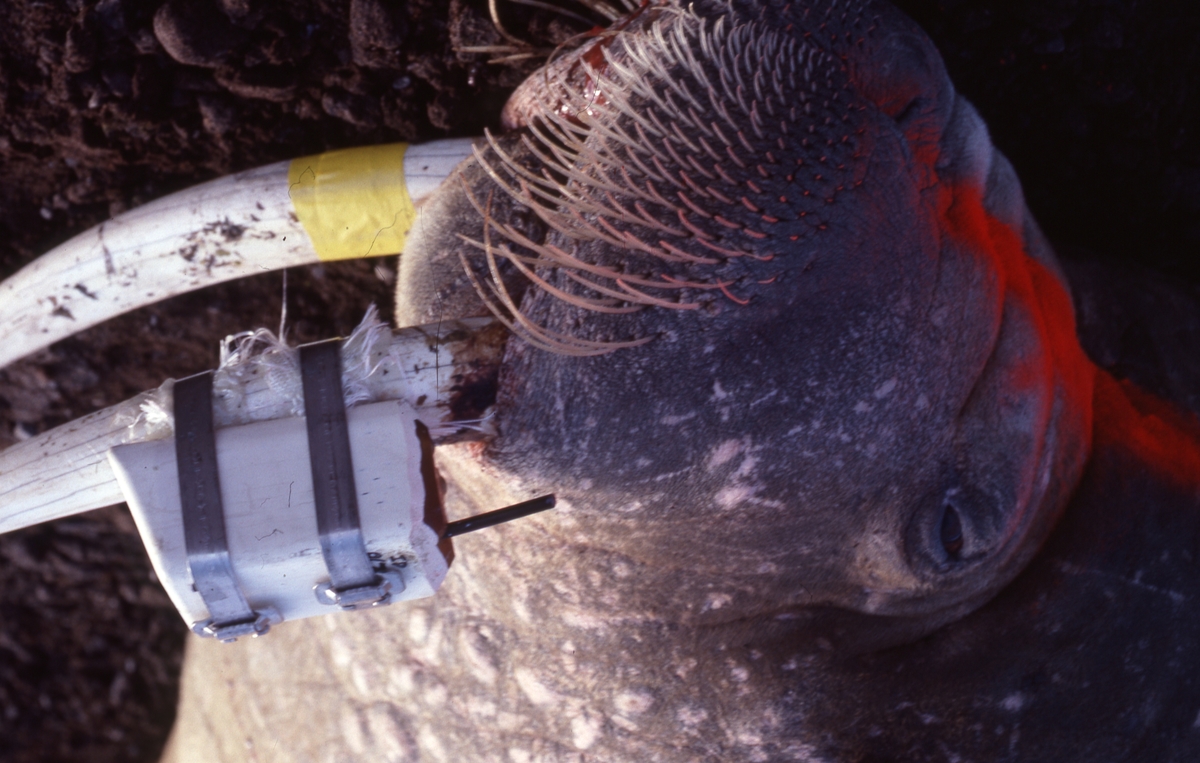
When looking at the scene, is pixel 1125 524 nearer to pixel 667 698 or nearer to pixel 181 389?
pixel 667 698

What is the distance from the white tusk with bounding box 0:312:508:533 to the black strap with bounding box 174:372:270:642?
3 cm

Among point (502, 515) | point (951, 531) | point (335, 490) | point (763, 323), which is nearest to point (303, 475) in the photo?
point (335, 490)

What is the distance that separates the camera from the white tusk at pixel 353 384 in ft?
4.27

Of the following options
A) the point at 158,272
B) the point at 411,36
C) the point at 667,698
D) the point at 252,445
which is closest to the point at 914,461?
the point at 667,698

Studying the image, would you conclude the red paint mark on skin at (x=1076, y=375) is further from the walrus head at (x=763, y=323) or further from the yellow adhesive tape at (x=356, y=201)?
the yellow adhesive tape at (x=356, y=201)

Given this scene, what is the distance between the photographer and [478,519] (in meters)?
1.36

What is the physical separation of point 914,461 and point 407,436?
894mm

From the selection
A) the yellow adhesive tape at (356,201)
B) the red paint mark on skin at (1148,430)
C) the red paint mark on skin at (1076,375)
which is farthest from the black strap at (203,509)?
the red paint mark on skin at (1148,430)

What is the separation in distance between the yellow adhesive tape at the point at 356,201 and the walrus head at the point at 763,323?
0.98ft

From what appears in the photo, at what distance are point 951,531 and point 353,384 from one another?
1.10 metres

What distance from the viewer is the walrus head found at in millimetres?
1314

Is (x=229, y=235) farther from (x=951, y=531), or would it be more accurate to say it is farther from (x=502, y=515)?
(x=951, y=531)

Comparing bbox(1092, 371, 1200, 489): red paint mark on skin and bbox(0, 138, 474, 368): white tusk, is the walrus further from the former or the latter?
bbox(0, 138, 474, 368): white tusk

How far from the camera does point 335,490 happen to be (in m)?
1.24
